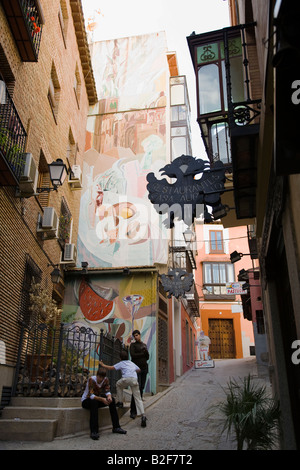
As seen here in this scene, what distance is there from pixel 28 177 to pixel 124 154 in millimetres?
10427

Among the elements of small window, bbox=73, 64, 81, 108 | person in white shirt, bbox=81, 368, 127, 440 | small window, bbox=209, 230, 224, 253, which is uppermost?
small window, bbox=73, 64, 81, 108

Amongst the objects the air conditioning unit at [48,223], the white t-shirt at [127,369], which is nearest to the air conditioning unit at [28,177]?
the air conditioning unit at [48,223]

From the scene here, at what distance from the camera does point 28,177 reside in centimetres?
940

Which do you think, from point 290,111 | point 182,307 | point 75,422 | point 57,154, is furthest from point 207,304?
point 290,111

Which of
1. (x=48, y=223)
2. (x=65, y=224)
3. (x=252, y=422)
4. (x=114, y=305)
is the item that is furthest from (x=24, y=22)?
(x=114, y=305)

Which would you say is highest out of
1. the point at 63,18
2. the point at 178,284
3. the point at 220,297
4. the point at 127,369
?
the point at 63,18

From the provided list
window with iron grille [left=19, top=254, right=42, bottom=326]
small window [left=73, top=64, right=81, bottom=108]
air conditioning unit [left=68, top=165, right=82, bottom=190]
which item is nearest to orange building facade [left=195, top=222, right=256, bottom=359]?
small window [left=73, top=64, right=81, bottom=108]

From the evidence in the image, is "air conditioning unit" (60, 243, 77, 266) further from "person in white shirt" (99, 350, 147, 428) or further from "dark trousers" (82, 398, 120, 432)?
"dark trousers" (82, 398, 120, 432)

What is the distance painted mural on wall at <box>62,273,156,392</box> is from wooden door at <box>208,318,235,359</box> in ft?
56.1

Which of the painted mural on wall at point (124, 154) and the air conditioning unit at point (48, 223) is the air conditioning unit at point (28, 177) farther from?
the painted mural on wall at point (124, 154)

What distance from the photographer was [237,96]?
303 inches

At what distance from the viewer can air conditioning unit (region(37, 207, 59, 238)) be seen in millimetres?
11797

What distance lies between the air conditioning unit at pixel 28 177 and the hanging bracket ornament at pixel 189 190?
147 inches

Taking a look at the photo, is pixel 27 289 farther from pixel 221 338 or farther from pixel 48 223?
pixel 221 338
